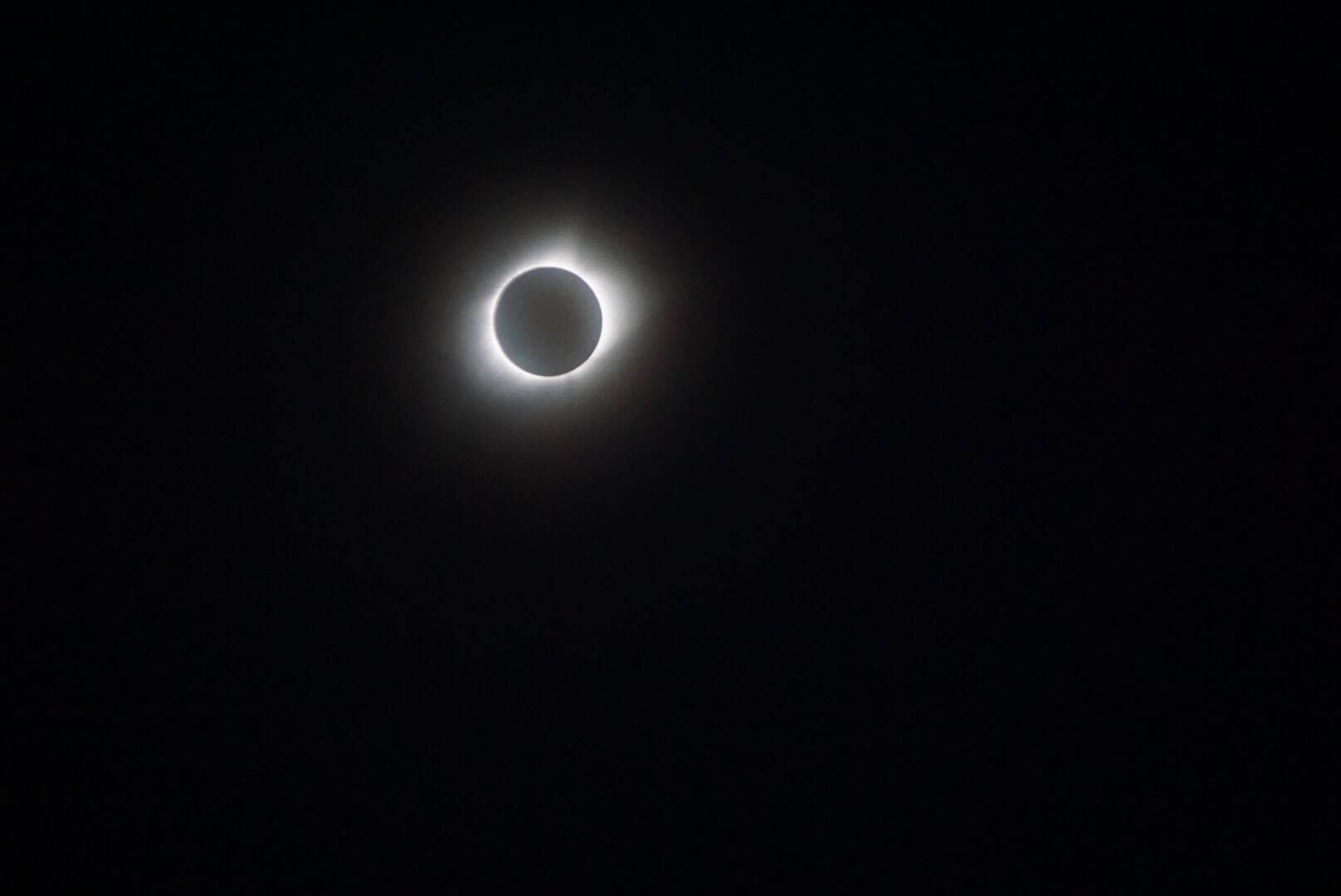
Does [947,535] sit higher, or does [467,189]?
[467,189]

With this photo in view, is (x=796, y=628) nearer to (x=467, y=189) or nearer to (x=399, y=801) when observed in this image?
(x=399, y=801)

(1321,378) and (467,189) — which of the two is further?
(1321,378)

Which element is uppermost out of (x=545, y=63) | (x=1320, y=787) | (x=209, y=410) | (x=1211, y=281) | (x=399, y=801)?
(x=545, y=63)

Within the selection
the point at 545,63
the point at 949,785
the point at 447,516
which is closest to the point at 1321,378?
the point at 949,785

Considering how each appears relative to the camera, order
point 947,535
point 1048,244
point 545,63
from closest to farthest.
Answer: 1. point 545,63
2. point 1048,244
3. point 947,535
